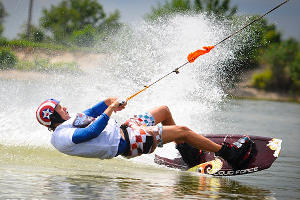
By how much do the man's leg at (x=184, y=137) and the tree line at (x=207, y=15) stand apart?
17.6 ft

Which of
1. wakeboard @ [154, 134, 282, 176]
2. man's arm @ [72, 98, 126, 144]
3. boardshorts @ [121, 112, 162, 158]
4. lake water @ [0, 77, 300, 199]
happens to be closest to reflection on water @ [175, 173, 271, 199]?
lake water @ [0, 77, 300, 199]

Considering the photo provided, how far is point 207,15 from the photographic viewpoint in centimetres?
1312

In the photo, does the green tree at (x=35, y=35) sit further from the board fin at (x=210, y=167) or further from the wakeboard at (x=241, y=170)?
the board fin at (x=210, y=167)

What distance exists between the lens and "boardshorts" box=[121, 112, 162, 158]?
6875 millimetres

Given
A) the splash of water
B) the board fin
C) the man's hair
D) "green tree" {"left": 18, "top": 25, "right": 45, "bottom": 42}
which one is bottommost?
the board fin

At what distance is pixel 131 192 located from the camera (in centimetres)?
604

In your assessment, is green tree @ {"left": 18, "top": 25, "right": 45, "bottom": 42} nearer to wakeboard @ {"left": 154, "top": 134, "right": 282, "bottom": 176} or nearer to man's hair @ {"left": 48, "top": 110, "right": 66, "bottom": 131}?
wakeboard @ {"left": 154, "top": 134, "right": 282, "bottom": 176}

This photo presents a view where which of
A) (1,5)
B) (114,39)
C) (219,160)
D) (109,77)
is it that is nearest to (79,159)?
(219,160)

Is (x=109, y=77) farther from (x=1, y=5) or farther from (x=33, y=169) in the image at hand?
(x=1, y=5)

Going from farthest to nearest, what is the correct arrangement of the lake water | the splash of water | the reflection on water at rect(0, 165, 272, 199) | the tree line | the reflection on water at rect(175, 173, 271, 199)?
the tree line → the splash of water → the reflection on water at rect(175, 173, 271, 199) → the lake water → the reflection on water at rect(0, 165, 272, 199)

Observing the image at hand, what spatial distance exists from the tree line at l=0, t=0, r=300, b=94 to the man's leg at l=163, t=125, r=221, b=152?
5379 mm

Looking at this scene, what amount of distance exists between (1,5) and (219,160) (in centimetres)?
2254

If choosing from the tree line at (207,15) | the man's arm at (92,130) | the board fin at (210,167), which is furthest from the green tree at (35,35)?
the man's arm at (92,130)

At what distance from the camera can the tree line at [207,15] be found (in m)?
15.2
